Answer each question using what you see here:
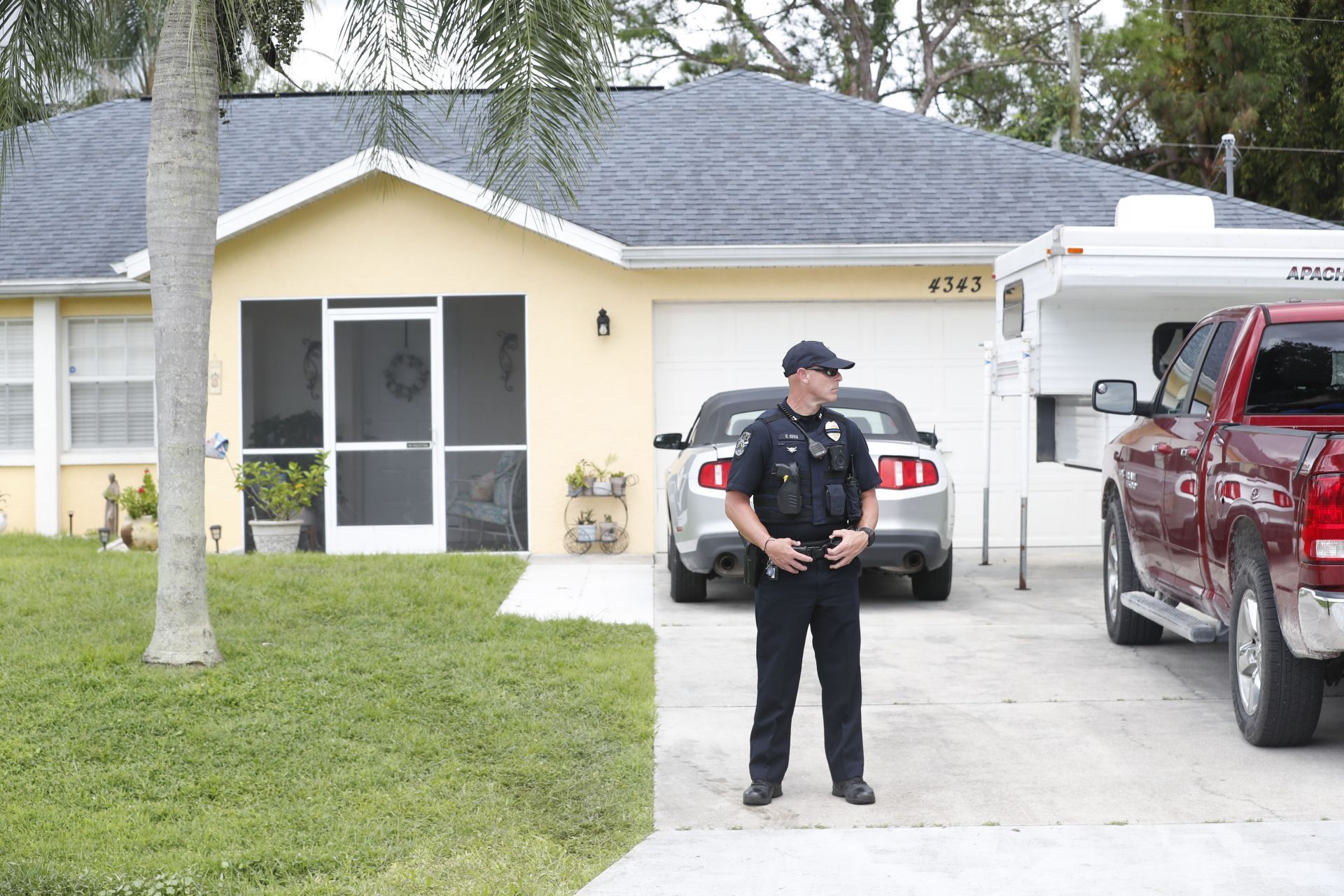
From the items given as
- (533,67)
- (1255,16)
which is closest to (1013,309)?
(533,67)

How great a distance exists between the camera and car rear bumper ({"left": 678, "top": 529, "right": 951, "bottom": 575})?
9914 millimetres

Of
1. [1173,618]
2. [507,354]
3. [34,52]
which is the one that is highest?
[34,52]

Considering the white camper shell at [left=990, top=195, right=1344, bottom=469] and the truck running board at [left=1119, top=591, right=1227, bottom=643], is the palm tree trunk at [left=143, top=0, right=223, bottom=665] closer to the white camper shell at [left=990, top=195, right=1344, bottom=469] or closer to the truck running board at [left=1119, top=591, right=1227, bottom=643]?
the truck running board at [left=1119, top=591, right=1227, bottom=643]

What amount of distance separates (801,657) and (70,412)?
11.8 meters

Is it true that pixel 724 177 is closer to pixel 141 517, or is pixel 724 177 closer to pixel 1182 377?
pixel 141 517

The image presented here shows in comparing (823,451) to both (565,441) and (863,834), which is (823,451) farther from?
(565,441)

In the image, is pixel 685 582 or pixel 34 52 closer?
pixel 34 52

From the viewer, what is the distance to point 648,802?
18.6ft

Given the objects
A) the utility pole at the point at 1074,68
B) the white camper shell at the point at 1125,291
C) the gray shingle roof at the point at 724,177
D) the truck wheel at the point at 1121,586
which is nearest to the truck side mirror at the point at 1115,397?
the truck wheel at the point at 1121,586

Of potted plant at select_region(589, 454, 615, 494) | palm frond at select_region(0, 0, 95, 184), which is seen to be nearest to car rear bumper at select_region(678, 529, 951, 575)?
potted plant at select_region(589, 454, 615, 494)

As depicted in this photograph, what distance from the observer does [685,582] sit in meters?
10.7

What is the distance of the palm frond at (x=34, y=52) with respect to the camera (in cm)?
823

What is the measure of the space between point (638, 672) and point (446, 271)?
7146 mm

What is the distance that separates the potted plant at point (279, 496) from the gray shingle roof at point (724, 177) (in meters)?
3.02
